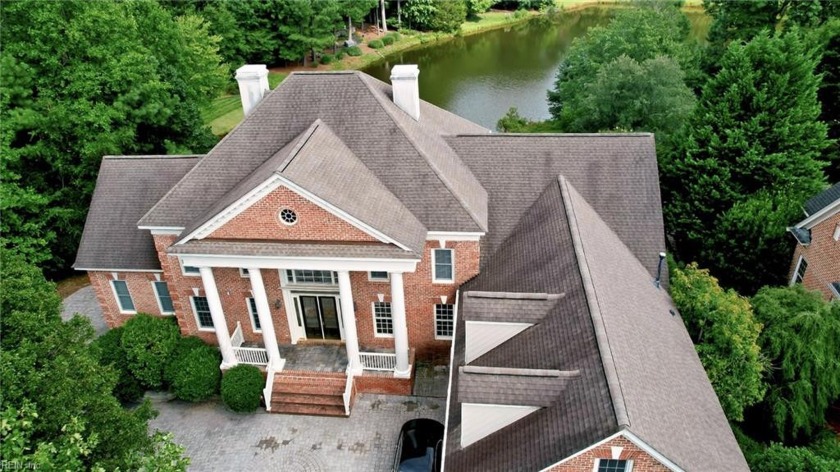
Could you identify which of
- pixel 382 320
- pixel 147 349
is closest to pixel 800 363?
pixel 382 320

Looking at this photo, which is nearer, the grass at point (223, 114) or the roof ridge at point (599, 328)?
the roof ridge at point (599, 328)

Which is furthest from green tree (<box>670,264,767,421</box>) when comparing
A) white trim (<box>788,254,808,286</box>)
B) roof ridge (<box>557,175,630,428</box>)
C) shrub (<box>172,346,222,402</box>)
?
shrub (<box>172,346,222,402</box>)

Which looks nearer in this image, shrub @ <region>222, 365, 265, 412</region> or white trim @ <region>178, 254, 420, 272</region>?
white trim @ <region>178, 254, 420, 272</region>

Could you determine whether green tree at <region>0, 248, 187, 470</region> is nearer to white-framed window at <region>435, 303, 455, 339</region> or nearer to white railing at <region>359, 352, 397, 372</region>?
white railing at <region>359, 352, 397, 372</region>

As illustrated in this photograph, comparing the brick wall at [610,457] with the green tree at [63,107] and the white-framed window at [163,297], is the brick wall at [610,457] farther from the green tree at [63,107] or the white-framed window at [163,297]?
the green tree at [63,107]

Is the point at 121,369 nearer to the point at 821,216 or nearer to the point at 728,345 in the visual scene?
the point at 728,345

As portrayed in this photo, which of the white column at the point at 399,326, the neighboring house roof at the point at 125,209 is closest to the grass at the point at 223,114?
the neighboring house roof at the point at 125,209

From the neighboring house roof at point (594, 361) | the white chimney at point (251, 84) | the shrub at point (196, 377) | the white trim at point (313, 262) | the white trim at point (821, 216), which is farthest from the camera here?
the white chimney at point (251, 84)
